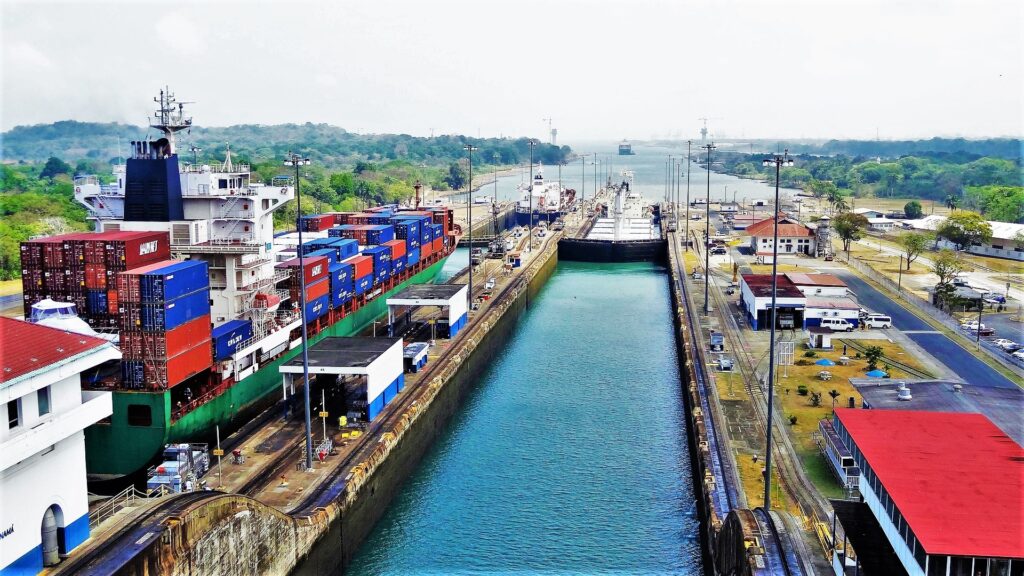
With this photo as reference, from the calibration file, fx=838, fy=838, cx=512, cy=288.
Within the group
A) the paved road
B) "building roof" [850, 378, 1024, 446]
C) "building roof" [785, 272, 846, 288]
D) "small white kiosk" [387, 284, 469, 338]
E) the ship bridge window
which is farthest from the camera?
"building roof" [785, 272, 846, 288]

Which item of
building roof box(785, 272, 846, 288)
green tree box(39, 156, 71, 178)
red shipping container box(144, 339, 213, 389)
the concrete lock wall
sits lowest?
the concrete lock wall

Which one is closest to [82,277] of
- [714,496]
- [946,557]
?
[714,496]

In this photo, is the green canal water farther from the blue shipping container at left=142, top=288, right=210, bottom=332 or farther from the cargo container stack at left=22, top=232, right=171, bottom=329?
the cargo container stack at left=22, top=232, right=171, bottom=329

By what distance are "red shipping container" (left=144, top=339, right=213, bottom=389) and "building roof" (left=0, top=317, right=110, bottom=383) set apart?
9378mm

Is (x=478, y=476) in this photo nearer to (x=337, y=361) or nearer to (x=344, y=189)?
(x=337, y=361)

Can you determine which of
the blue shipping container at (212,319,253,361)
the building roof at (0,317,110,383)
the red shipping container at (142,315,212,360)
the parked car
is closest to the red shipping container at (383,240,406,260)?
the blue shipping container at (212,319,253,361)

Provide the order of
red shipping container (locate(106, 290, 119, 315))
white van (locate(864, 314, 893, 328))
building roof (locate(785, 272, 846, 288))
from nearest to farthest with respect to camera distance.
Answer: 1. red shipping container (locate(106, 290, 119, 315))
2. white van (locate(864, 314, 893, 328))
3. building roof (locate(785, 272, 846, 288))

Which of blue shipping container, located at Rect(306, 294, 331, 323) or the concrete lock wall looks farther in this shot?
blue shipping container, located at Rect(306, 294, 331, 323)

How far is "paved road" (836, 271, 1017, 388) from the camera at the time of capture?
4216 centimetres

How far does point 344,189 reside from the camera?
145 meters

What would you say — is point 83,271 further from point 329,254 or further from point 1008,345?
point 1008,345

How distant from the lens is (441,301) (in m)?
50.8

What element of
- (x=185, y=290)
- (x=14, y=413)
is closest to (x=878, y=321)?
(x=185, y=290)

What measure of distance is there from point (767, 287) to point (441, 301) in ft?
76.0
